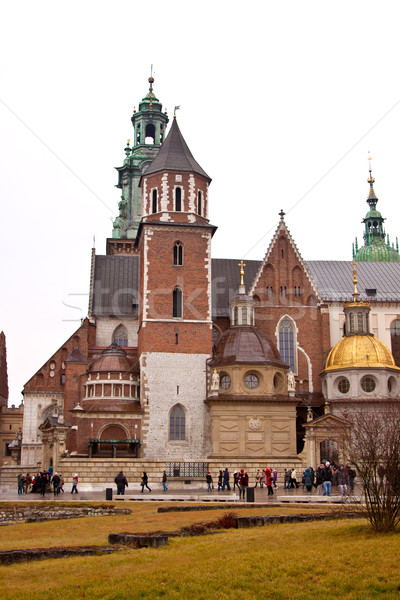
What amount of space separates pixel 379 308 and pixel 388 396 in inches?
437

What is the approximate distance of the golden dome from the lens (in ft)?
174

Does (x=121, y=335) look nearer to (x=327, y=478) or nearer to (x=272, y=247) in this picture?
(x=272, y=247)

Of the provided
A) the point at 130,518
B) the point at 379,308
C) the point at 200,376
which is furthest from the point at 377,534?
the point at 379,308

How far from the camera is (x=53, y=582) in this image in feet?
46.3

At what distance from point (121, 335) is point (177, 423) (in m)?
13.3

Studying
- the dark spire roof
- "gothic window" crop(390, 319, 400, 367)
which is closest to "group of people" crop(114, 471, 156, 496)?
the dark spire roof

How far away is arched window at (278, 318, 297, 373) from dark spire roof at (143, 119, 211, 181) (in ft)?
41.6

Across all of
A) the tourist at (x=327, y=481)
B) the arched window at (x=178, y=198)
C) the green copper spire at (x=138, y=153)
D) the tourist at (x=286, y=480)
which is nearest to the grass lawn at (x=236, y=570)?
the tourist at (x=327, y=481)

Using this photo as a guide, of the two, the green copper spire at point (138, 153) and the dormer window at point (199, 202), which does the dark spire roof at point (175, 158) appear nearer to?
the dormer window at point (199, 202)

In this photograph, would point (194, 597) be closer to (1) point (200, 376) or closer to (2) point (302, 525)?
(2) point (302, 525)

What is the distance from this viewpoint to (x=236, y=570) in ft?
47.3

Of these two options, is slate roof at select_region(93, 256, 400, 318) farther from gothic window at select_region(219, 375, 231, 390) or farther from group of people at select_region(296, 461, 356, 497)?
group of people at select_region(296, 461, 356, 497)

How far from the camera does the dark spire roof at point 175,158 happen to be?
55.0 metres

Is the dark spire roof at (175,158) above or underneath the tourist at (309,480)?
above
